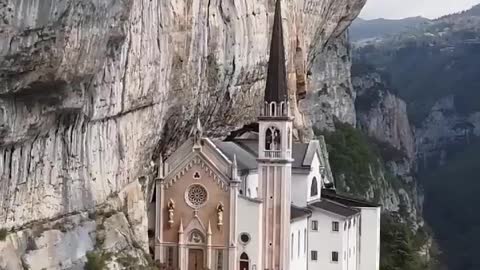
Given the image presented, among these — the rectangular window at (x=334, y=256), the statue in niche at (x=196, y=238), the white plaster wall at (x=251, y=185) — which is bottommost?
the rectangular window at (x=334, y=256)

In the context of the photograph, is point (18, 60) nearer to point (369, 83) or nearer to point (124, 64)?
point (124, 64)

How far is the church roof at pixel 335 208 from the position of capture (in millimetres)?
45594

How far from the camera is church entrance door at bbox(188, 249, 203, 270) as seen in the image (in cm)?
4034

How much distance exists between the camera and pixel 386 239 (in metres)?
61.1

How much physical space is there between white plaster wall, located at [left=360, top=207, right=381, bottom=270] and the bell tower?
861 cm

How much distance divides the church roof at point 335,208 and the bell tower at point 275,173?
494 centimetres

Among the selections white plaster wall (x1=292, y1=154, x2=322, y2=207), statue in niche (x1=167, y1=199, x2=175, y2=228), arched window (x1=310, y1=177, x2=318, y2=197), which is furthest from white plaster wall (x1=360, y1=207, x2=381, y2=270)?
statue in niche (x1=167, y1=199, x2=175, y2=228)

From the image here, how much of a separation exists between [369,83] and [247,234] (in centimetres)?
8261

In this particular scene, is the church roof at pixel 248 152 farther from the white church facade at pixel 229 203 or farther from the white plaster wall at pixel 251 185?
the white church facade at pixel 229 203

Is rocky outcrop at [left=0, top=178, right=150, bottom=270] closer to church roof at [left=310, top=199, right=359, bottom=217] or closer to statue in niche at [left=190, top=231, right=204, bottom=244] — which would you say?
statue in niche at [left=190, top=231, right=204, bottom=244]

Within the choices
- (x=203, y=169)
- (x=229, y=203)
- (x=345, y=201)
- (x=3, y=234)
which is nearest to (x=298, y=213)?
(x=229, y=203)

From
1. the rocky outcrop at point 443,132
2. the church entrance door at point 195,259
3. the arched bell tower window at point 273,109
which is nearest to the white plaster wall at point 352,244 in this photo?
the arched bell tower window at point 273,109

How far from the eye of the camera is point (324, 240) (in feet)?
148

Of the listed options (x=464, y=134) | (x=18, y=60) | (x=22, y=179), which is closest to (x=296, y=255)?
(x=22, y=179)
